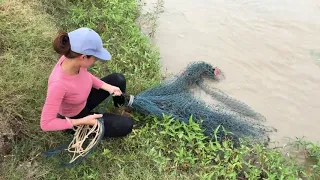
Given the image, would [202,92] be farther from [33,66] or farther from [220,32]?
[33,66]

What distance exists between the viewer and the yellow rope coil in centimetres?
309

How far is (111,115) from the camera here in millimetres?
3301

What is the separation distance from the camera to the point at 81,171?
10.6 ft

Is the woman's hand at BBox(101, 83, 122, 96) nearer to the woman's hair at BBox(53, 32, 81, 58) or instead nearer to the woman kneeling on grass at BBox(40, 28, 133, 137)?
the woman kneeling on grass at BBox(40, 28, 133, 137)

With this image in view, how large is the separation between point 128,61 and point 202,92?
3.07 feet

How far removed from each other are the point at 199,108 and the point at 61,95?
1.54m

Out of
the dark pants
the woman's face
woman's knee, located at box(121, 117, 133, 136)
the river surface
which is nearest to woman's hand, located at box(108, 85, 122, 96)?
the dark pants

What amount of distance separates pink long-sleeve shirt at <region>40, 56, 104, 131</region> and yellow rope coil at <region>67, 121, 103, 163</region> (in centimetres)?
20

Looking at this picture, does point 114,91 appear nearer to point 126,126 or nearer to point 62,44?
point 126,126

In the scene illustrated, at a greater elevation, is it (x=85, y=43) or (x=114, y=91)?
(x=85, y=43)

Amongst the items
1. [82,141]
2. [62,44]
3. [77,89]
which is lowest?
[82,141]

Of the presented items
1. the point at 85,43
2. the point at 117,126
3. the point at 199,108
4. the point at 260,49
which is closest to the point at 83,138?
the point at 117,126

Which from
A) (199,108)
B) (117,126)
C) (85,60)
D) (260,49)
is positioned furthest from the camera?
(260,49)

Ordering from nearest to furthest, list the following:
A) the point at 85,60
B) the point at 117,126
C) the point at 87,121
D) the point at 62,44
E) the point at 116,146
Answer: the point at 62,44 → the point at 85,60 → the point at 87,121 → the point at 117,126 → the point at 116,146
